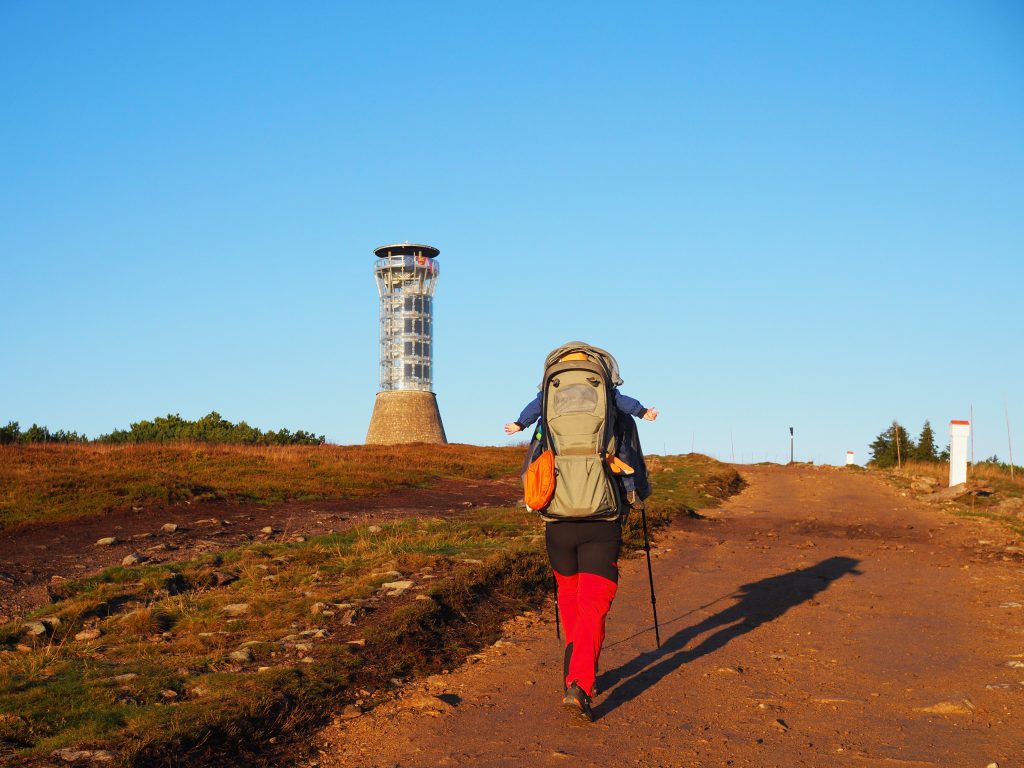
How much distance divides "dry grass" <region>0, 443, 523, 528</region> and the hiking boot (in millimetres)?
13234

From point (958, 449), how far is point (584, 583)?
21360 millimetres

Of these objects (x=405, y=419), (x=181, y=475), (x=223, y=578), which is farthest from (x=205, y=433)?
(x=223, y=578)

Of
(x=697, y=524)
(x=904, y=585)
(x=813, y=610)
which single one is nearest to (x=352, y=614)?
(x=813, y=610)

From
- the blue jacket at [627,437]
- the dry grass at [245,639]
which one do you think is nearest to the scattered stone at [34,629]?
the dry grass at [245,639]

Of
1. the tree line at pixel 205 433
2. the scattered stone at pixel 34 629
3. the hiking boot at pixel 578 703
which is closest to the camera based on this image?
the hiking boot at pixel 578 703

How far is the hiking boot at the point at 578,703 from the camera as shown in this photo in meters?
6.22

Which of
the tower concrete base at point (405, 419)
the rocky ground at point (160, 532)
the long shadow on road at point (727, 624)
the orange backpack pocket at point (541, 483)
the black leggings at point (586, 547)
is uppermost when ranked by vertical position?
the tower concrete base at point (405, 419)

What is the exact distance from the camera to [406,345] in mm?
61500

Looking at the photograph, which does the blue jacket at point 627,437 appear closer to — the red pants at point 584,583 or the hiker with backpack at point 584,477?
the hiker with backpack at point 584,477

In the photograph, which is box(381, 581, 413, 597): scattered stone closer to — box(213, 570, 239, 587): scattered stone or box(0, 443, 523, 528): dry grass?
box(213, 570, 239, 587): scattered stone

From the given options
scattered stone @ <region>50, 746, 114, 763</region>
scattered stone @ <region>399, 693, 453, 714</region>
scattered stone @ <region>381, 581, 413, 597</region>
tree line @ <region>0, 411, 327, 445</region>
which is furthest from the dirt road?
tree line @ <region>0, 411, 327, 445</region>

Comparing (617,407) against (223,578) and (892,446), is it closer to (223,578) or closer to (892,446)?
(223,578)

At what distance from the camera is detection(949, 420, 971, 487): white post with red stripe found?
24969 mm

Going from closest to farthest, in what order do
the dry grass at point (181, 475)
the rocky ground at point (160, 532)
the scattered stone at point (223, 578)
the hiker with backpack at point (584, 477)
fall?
the hiker with backpack at point (584, 477) → the scattered stone at point (223, 578) → the rocky ground at point (160, 532) → the dry grass at point (181, 475)
